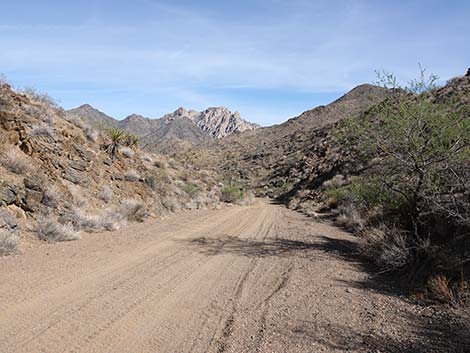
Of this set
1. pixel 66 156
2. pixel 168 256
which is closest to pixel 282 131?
pixel 66 156

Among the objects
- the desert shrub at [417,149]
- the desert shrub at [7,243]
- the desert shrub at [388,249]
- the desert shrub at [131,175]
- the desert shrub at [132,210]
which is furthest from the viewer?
the desert shrub at [131,175]

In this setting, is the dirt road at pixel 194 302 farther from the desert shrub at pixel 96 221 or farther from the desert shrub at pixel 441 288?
the desert shrub at pixel 96 221

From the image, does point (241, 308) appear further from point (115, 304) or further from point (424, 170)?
point (424, 170)

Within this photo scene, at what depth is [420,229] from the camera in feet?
34.8

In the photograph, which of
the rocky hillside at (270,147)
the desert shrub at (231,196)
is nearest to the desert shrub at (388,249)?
the desert shrub at (231,196)

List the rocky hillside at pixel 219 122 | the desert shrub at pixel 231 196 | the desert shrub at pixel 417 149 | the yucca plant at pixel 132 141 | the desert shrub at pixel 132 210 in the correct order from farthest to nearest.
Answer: the rocky hillside at pixel 219 122 → the desert shrub at pixel 231 196 → the yucca plant at pixel 132 141 → the desert shrub at pixel 132 210 → the desert shrub at pixel 417 149

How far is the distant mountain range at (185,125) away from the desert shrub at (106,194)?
296ft

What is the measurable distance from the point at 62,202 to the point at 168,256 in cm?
505

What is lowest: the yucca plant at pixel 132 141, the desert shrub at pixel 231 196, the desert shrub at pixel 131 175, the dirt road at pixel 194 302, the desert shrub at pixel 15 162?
the dirt road at pixel 194 302

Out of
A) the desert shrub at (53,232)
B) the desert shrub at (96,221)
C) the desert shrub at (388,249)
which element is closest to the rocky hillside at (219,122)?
the desert shrub at (96,221)

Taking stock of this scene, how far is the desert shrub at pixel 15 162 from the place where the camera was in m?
12.6

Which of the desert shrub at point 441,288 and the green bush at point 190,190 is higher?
the green bush at point 190,190

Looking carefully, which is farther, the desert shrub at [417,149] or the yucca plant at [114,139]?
the yucca plant at [114,139]

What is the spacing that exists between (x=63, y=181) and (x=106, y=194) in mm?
1787
